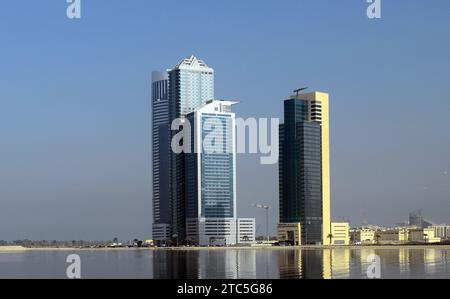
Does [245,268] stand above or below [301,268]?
below

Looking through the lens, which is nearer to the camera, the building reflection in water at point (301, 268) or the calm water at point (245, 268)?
the building reflection in water at point (301, 268)

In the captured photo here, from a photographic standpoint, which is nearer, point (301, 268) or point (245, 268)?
point (301, 268)

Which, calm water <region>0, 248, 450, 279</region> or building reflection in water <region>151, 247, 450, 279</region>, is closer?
building reflection in water <region>151, 247, 450, 279</region>
